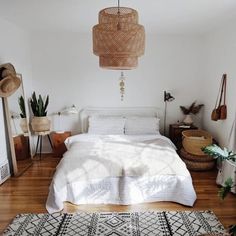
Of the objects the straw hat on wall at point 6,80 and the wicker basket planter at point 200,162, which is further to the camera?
the wicker basket planter at point 200,162

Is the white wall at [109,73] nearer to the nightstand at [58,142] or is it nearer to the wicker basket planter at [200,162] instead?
the nightstand at [58,142]

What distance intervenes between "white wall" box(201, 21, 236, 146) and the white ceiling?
230 millimetres

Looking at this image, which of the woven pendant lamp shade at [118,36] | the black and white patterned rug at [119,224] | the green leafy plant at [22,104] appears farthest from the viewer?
the green leafy plant at [22,104]

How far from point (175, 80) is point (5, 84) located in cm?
307

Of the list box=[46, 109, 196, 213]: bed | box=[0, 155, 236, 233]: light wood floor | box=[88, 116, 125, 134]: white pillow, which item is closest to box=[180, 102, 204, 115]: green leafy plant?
box=[88, 116, 125, 134]: white pillow

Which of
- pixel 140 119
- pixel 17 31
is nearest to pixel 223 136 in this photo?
pixel 140 119

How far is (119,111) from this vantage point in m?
4.70

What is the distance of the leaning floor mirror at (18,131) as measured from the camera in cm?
372

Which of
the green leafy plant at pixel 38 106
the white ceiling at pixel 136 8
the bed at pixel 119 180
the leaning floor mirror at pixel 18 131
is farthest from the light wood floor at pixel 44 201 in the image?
the white ceiling at pixel 136 8

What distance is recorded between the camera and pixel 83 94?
4.66 meters

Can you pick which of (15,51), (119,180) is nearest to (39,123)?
(15,51)

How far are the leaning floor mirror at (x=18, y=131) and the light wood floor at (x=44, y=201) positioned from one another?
356 mm

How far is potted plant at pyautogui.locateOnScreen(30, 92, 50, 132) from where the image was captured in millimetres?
4316

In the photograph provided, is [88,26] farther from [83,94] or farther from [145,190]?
[145,190]
